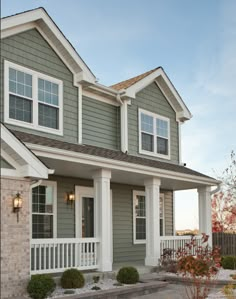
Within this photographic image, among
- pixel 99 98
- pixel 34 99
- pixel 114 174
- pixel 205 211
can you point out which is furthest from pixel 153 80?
pixel 34 99

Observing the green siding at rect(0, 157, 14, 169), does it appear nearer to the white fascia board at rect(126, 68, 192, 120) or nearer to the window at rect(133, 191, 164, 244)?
the white fascia board at rect(126, 68, 192, 120)

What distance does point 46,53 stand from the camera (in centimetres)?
1243

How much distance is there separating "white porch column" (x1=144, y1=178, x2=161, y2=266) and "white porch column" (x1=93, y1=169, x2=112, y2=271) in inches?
81.1

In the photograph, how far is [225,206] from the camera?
29.7m

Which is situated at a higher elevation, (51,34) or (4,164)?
(51,34)

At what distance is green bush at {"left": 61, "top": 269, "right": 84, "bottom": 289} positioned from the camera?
10.1m

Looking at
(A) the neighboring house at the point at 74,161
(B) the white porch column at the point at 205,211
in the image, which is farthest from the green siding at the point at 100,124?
(B) the white porch column at the point at 205,211

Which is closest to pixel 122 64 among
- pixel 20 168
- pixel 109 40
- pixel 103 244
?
pixel 109 40

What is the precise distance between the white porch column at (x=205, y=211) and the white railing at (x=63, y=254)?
17.1 ft

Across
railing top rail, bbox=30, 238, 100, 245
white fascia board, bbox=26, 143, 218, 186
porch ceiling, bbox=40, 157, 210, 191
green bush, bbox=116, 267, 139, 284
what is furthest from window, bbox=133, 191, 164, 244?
green bush, bbox=116, 267, 139, 284

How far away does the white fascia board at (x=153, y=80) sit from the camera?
14.9m

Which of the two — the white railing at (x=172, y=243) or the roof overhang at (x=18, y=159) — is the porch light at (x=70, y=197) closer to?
the white railing at (x=172, y=243)

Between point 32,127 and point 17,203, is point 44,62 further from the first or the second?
point 17,203

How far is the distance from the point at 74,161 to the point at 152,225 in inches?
154
